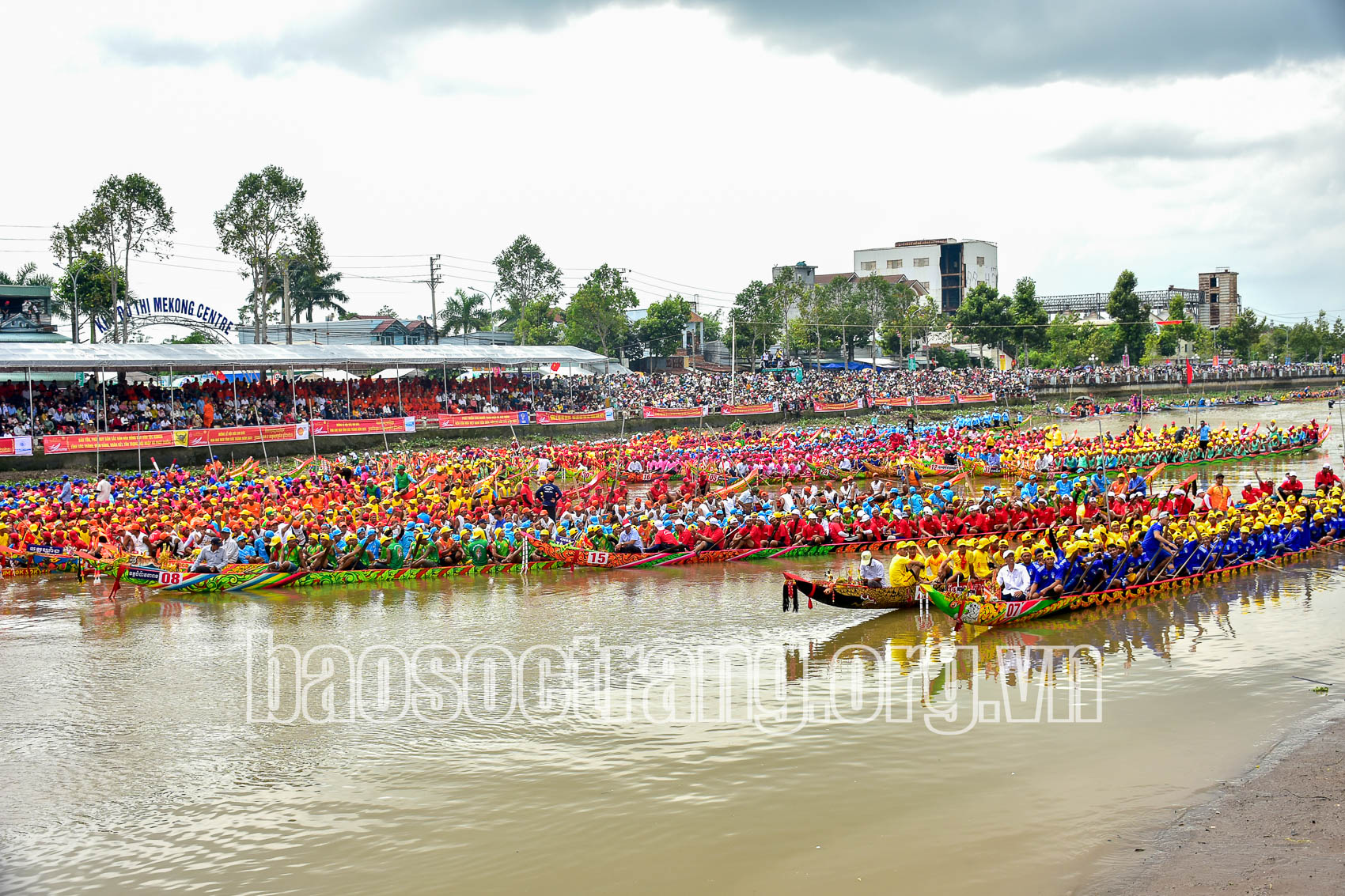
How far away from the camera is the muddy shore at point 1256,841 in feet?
26.0

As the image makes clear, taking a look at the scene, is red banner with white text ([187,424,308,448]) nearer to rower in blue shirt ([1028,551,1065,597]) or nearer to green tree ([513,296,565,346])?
rower in blue shirt ([1028,551,1065,597])

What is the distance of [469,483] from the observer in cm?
2814

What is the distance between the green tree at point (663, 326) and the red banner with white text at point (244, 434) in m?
39.4

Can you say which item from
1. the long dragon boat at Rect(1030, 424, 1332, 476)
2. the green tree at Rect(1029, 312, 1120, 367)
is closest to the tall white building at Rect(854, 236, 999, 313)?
the green tree at Rect(1029, 312, 1120, 367)

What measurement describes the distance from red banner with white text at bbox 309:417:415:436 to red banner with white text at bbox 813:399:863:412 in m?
23.4

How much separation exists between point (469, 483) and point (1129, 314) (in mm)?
68208

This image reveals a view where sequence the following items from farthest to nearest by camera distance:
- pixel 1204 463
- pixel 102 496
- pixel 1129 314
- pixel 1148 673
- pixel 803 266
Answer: pixel 803 266
pixel 1129 314
pixel 1204 463
pixel 102 496
pixel 1148 673

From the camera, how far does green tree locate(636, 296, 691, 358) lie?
74.4 metres

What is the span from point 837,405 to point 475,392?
19.7 metres

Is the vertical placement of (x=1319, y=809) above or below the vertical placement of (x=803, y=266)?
below

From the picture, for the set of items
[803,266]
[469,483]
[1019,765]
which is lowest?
[1019,765]

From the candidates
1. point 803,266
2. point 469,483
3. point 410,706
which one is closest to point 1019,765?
point 410,706

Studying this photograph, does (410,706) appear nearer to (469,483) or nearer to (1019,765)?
(1019,765)

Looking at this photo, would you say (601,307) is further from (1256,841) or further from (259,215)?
(1256,841)
